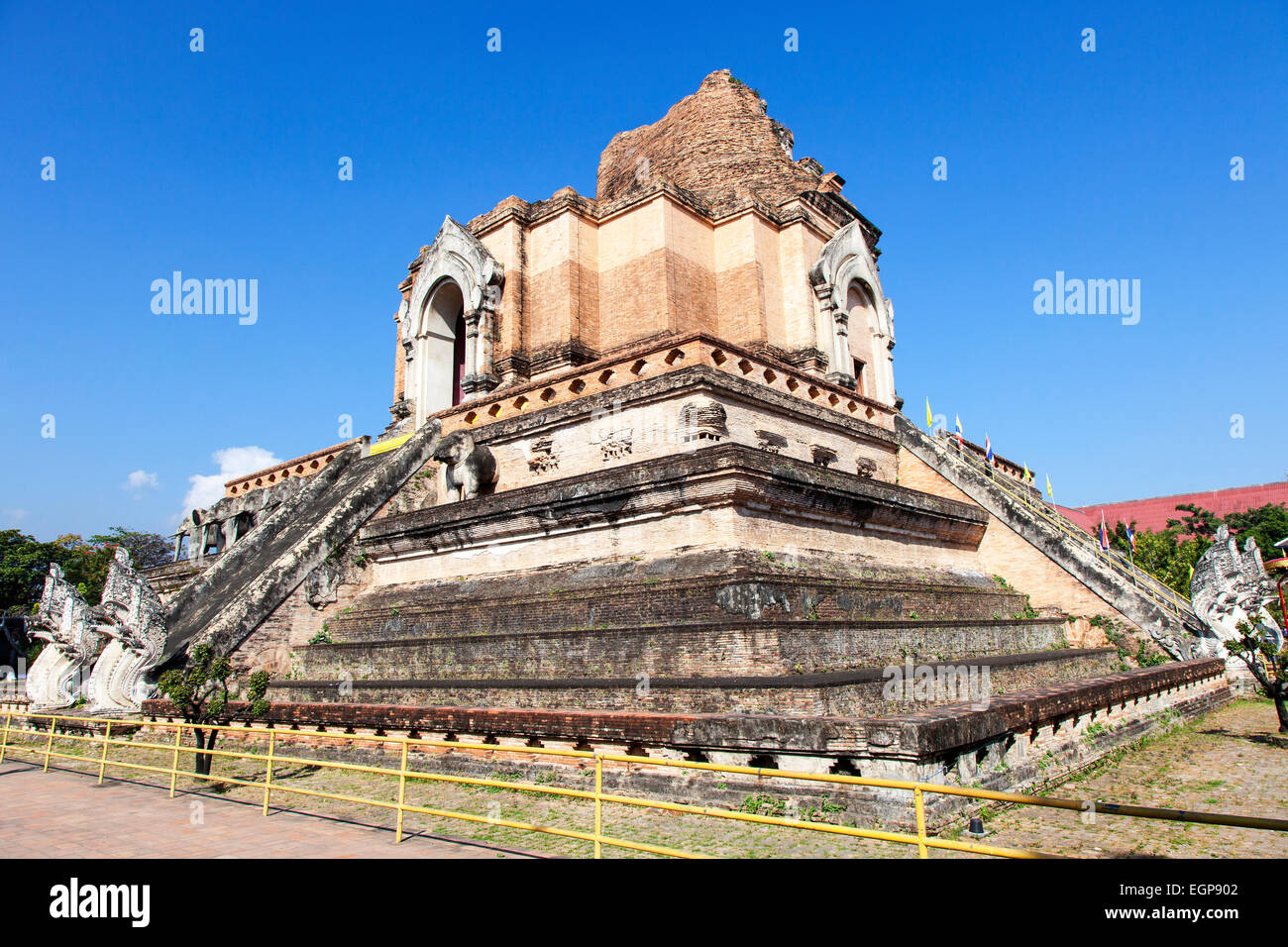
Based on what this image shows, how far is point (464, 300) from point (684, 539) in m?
9.58

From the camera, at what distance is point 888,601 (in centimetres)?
905

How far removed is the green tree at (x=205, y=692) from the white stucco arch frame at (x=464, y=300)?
22.9ft

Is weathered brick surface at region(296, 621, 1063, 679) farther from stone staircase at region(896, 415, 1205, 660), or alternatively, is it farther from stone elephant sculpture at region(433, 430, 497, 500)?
stone elephant sculpture at region(433, 430, 497, 500)

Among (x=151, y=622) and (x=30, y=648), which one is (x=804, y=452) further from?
(x=30, y=648)

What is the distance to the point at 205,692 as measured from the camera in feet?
29.4

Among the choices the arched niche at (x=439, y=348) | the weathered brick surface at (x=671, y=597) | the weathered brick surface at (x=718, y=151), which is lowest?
the weathered brick surface at (x=671, y=597)

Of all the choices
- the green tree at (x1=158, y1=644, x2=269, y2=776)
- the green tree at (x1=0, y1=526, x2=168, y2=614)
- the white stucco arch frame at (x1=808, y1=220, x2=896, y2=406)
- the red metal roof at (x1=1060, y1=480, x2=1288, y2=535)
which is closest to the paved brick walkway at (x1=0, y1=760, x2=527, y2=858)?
the green tree at (x1=158, y1=644, x2=269, y2=776)

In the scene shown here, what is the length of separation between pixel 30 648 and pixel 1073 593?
41717mm

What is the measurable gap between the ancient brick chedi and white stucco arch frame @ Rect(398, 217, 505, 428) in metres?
0.06

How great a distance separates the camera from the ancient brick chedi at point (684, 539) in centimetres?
684

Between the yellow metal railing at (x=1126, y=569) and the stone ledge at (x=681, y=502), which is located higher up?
the stone ledge at (x=681, y=502)

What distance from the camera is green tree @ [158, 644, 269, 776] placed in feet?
26.9

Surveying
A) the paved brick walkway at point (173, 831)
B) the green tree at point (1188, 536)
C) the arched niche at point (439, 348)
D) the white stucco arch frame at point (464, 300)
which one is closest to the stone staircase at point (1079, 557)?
the white stucco arch frame at point (464, 300)

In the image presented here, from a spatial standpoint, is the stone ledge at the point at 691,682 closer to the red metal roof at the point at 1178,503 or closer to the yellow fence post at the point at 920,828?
the yellow fence post at the point at 920,828
